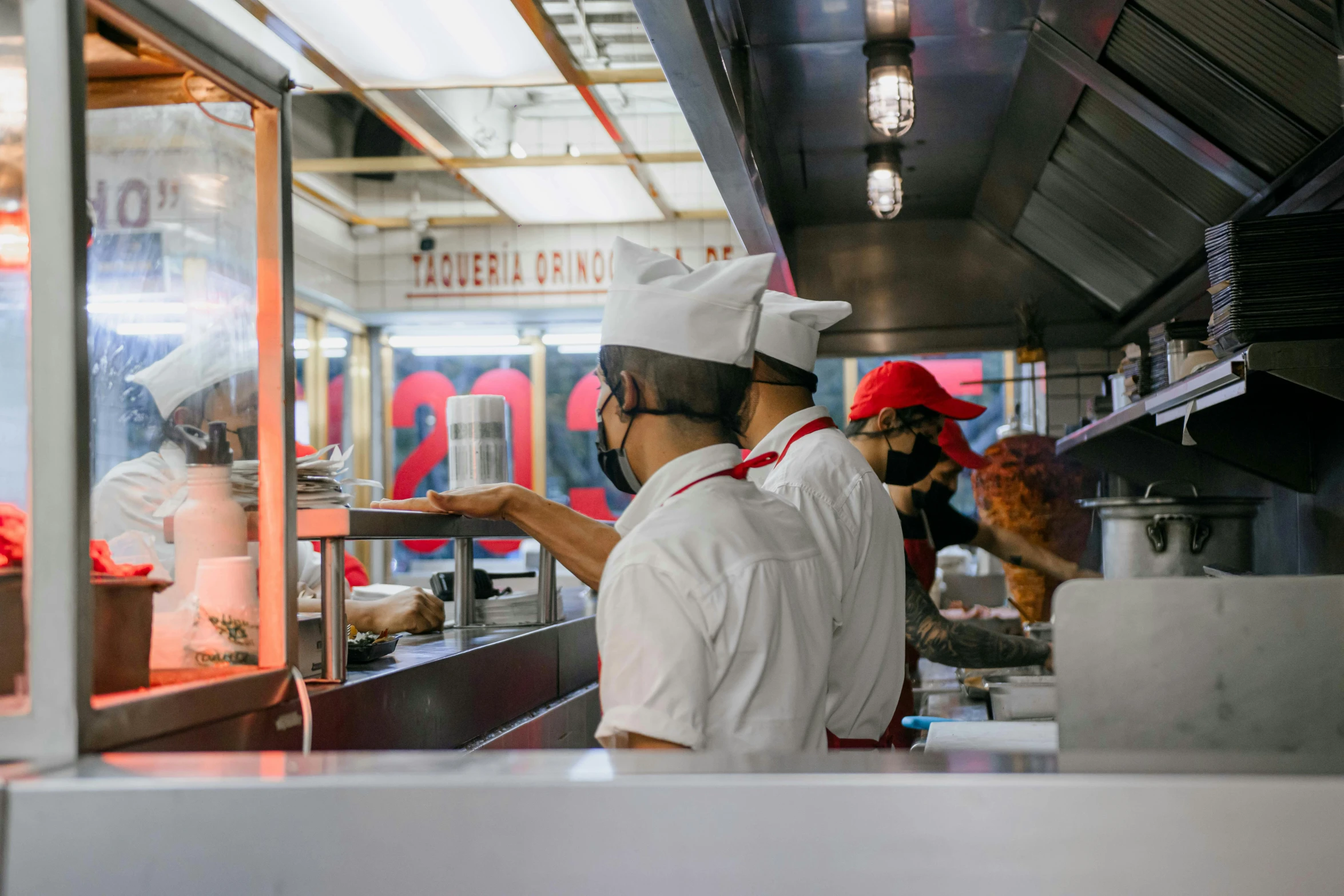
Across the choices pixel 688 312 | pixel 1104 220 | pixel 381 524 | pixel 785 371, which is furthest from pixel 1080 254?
pixel 381 524

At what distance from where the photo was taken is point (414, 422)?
7160 millimetres

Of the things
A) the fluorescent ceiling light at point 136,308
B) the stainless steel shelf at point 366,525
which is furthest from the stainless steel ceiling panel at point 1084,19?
the fluorescent ceiling light at point 136,308

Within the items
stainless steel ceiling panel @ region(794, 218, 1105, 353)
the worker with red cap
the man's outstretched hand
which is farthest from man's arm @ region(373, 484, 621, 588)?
A: stainless steel ceiling panel @ region(794, 218, 1105, 353)

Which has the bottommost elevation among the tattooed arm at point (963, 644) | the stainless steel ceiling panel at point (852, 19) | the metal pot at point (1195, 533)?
the tattooed arm at point (963, 644)

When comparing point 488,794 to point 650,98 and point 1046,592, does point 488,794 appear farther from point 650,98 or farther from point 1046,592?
point 650,98

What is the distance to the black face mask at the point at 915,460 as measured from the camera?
297 centimetres

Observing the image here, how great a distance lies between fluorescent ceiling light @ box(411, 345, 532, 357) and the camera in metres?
7.16

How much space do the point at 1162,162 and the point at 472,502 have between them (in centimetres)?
200

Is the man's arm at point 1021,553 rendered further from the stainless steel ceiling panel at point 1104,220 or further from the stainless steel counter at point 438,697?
Result: the stainless steel counter at point 438,697

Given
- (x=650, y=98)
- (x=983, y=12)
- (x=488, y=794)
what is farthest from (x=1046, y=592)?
(x=488, y=794)

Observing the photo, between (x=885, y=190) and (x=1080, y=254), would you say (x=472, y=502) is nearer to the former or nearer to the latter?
(x=885, y=190)

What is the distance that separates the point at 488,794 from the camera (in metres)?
0.69

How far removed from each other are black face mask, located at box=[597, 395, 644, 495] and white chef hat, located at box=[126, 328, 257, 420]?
0.42 metres

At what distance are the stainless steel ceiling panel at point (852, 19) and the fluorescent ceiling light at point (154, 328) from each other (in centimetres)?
179
